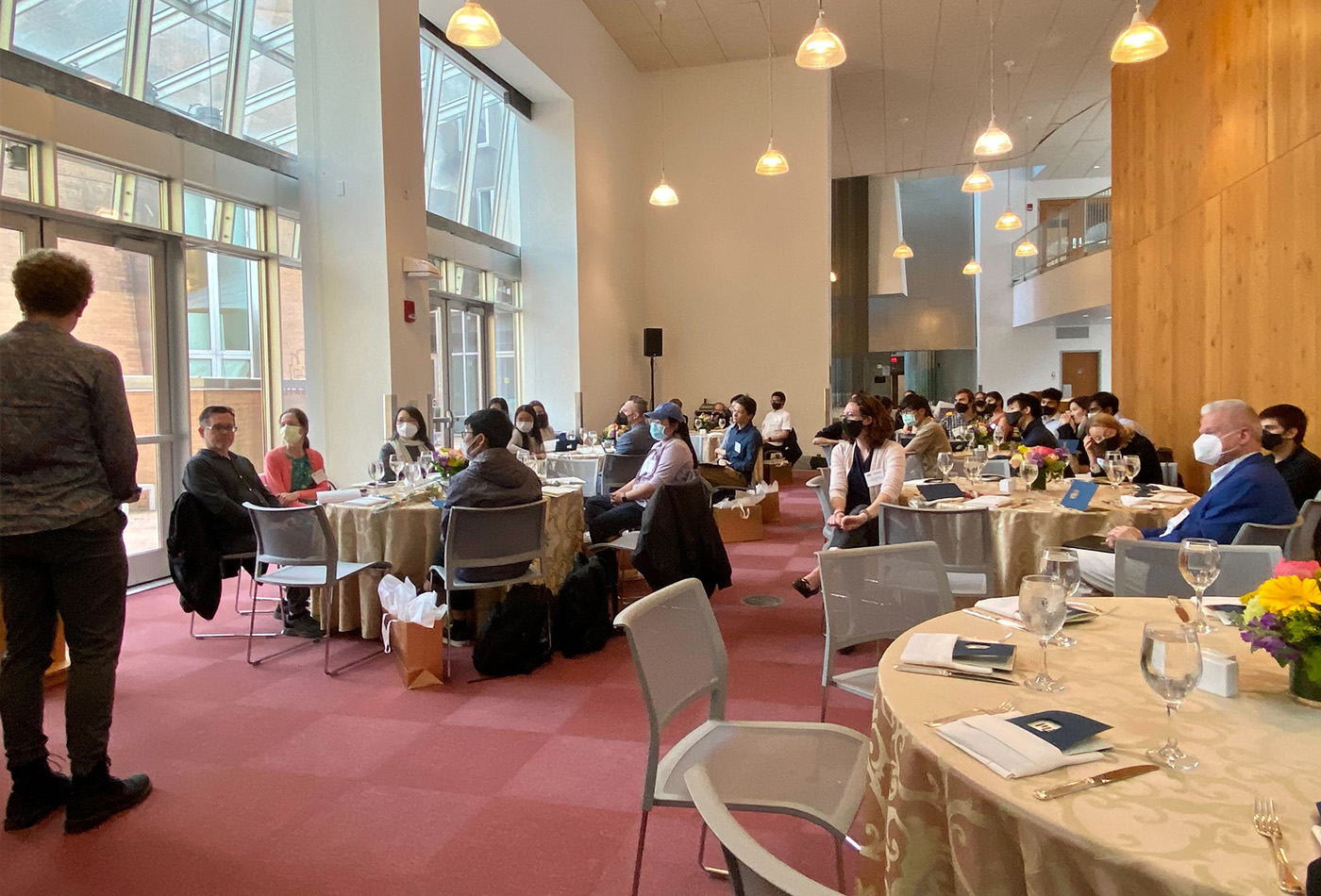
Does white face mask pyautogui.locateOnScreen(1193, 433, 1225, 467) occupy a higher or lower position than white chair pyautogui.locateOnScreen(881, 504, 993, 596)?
higher

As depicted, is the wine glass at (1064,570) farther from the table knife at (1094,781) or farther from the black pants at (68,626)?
the black pants at (68,626)

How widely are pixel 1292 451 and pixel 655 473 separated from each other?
3674 millimetres

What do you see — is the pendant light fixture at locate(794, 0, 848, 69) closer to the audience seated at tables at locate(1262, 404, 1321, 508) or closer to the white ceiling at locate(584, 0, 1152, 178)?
the audience seated at tables at locate(1262, 404, 1321, 508)

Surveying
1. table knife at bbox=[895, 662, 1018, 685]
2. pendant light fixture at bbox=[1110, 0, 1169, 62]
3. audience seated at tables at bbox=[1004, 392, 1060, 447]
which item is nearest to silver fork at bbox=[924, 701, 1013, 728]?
table knife at bbox=[895, 662, 1018, 685]

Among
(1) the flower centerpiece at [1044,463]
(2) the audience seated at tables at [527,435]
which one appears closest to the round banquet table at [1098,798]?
(1) the flower centerpiece at [1044,463]

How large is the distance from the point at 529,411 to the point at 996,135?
5327 millimetres

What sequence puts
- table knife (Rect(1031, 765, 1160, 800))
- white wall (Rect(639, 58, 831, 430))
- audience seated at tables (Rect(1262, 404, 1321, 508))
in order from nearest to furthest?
table knife (Rect(1031, 765, 1160, 800)) < audience seated at tables (Rect(1262, 404, 1321, 508)) < white wall (Rect(639, 58, 831, 430))

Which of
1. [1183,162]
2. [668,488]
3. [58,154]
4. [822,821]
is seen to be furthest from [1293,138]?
[58,154]

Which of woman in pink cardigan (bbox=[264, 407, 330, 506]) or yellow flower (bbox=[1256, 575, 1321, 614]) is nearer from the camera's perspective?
yellow flower (bbox=[1256, 575, 1321, 614])

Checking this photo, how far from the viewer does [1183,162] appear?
809 centimetres

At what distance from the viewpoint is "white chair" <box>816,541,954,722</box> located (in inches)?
109

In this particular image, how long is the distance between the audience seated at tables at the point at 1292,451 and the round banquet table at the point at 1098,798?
3.33 metres

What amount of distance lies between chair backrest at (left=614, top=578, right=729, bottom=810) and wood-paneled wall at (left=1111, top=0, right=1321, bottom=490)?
4970mm

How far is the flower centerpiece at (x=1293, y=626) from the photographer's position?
1578mm
